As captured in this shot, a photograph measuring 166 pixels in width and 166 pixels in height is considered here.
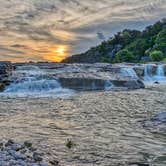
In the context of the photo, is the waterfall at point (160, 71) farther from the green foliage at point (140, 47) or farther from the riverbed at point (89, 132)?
the green foliage at point (140, 47)

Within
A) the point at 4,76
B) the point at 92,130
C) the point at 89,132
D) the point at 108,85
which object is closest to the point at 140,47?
the point at 108,85

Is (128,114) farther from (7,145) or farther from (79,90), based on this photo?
(79,90)

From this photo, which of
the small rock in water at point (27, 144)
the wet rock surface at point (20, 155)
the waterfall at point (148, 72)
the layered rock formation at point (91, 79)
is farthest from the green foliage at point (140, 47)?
the wet rock surface at point (20, 155)

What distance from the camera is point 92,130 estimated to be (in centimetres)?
2120

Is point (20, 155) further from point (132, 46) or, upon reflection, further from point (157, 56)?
point (132, 46)

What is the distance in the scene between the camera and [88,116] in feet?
86.2

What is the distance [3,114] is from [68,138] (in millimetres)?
8750

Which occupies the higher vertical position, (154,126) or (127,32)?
(127,32)

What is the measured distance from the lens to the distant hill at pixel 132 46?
13250 centimetres

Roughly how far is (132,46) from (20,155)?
13556 centimetres

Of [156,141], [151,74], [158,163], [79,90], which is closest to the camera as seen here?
[158,163]

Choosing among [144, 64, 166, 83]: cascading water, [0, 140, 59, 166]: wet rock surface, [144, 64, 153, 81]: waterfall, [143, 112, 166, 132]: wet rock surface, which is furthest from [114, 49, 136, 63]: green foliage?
[0, 140, 59, 166]: wet rock surface

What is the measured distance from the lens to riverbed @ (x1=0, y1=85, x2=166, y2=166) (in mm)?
15930

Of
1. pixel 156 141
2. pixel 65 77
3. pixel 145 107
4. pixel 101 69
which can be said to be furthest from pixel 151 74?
pixel 156 141
